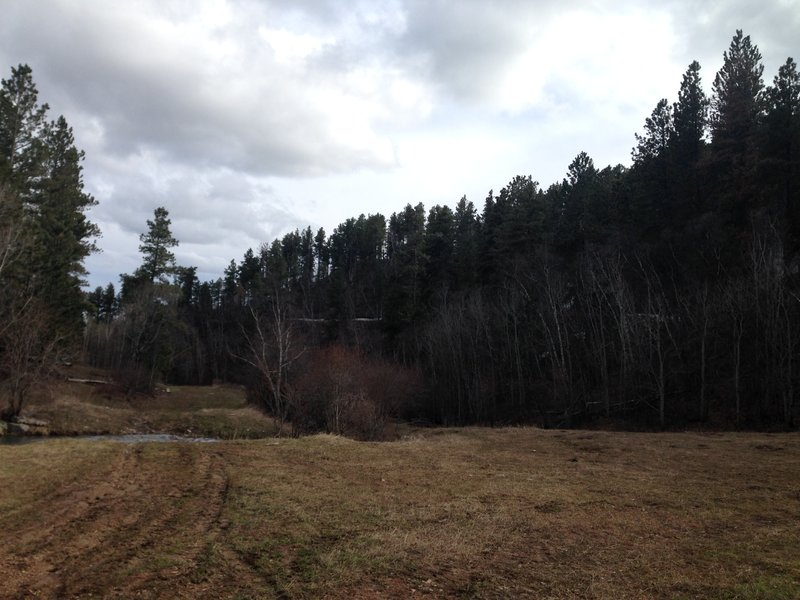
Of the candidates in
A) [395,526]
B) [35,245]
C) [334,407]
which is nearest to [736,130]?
[334,407]

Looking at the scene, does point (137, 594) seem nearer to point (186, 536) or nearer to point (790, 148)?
point (186, 536)

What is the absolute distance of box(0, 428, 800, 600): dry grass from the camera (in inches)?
232

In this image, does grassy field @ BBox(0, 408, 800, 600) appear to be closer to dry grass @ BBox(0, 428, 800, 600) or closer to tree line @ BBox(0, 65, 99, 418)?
dry grass @ BBox(0, 428, 800, 600)

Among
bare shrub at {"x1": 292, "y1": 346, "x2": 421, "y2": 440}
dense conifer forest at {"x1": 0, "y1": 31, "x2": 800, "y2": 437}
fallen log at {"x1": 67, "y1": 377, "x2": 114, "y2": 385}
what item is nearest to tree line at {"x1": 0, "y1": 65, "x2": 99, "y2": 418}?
dense conifer forest at {"x1": 0, "y1": 31, "x2": 800, "y2": 437}

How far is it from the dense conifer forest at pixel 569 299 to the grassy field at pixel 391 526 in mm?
10592

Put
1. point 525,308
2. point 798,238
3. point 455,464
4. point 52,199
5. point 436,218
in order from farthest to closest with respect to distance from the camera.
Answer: point 436,218 < point 525,308 < point 52,199 < point 798,238 < point 455,464

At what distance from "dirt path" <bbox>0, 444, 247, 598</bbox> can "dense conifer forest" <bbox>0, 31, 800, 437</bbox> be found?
1107 cm

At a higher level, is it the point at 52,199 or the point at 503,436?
the point at 52,199

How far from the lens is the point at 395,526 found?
27.0 ft

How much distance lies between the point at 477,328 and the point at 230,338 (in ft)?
169

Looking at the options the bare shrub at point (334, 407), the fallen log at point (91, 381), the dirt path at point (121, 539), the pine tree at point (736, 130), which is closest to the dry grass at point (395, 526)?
the dirt path at point (121, 539)

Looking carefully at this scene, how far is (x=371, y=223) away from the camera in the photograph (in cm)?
10331

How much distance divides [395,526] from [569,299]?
41.8 metres

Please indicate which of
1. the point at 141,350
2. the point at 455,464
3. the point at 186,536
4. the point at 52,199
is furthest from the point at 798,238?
the point at 141,350
